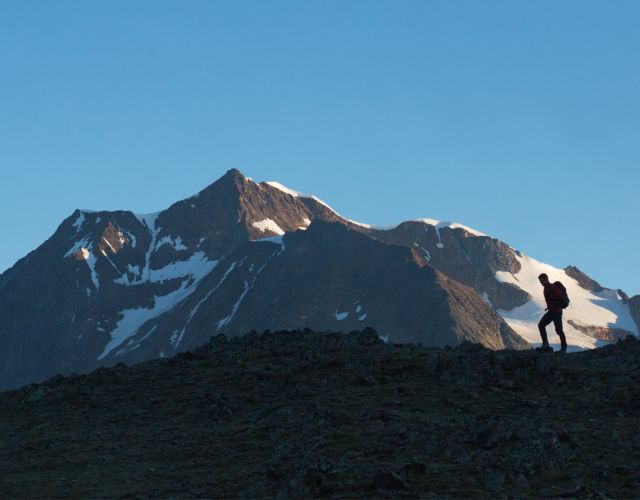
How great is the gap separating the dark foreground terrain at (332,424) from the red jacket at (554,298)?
1.94 metres

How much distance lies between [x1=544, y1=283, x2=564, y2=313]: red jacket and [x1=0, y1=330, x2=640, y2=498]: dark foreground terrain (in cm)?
194

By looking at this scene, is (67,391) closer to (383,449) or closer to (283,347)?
(283,347)

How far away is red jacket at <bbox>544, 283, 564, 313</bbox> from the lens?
34.2 metres

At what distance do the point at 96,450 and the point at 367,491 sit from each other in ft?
27.6

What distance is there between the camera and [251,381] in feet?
101

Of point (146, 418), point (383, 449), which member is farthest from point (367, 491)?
point (146, 418)

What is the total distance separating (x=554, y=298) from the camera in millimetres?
34406

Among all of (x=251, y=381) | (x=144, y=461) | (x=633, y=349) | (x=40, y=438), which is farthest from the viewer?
(x=633, y=349)

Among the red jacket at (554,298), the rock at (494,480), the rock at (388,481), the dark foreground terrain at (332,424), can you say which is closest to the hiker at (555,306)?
the red jacket at (554,298)

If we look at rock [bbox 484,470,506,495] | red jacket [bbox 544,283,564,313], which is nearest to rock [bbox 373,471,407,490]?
rock [bbox 484,470,506,495]

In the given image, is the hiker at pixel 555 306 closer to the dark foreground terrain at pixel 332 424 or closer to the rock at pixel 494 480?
the dark foreground terrain at pixel 332 424

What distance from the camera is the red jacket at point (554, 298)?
34250mm

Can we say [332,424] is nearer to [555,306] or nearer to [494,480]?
[494,480]

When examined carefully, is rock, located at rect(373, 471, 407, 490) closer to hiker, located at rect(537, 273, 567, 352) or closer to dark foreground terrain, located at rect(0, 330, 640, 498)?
dark foreground terrain, located at rect(0, 330, 640, 498)
